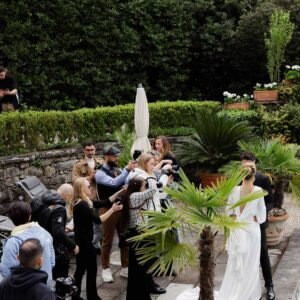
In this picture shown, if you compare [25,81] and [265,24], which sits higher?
[265,24]

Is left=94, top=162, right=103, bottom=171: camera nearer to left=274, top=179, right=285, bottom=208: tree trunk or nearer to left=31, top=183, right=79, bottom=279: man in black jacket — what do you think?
left=31, top=183, right=79, bottom=279: man in black jacket

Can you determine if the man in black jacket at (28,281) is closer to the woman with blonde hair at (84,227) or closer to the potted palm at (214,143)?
the woman with blonde hair at (84,227)

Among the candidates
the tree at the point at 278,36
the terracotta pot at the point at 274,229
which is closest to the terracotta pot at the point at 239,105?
the tree at the point at 278,36

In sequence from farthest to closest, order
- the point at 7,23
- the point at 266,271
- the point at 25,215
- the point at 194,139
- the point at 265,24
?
the point at 265,24 < the point at 7,23 < the point at 194,139 < the point at 266,271 < the point at 25,215

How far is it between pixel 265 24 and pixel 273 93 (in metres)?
3.66

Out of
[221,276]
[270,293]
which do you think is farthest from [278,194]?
[270,293]

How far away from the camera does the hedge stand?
1023 cm

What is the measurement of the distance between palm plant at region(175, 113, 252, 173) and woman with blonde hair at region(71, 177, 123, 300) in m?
5.16

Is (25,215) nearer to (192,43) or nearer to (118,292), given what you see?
(118,292)

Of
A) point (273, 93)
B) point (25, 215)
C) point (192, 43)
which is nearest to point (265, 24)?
point (192, 43)

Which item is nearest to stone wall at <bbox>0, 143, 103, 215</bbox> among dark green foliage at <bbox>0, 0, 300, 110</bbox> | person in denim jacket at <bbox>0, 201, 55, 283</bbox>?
person in denim jacket at <bbox>0, 201, 55, 283</bbox>

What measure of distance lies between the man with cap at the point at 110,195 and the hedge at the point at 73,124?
2910mm

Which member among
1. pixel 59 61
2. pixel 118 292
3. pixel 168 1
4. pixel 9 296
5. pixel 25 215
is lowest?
pixel 118 292

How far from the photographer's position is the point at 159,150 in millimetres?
9133
